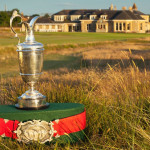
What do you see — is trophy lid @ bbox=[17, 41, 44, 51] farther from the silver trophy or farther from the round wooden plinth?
the round wooden plinth

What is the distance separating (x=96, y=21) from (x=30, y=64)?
221 ft

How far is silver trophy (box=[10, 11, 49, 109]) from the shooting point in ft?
12.0

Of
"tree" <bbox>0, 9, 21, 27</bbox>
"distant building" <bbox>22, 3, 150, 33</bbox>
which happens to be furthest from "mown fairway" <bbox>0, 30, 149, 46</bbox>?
"distant building" <bbox>22, 3, 150, 33</bbox>

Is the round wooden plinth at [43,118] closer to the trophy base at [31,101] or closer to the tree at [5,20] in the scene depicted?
the trophy base at [31,101]

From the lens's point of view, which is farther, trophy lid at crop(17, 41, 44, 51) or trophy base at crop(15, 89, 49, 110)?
trophy base at crop(15, 89, 49, 110)

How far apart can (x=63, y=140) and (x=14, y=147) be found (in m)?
0.56

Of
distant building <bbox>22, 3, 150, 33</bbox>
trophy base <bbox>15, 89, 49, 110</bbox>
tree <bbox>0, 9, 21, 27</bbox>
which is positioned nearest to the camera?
trophy base <bbox>15, 89, 49, 110</bbox>

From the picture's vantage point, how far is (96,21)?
69938mm

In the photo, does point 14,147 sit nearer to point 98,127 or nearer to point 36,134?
point 36,134

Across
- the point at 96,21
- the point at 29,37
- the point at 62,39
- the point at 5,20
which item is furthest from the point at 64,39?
the point at 96,21

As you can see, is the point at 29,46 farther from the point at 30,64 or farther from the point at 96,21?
the point at 96,21

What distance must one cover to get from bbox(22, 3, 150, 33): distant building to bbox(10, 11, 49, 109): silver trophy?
2536 inches

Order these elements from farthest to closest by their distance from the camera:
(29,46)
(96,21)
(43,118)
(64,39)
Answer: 1. (96,21)
2. (64,39)
3. (43,118)
4. (29,46)

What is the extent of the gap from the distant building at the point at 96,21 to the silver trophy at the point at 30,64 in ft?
211
